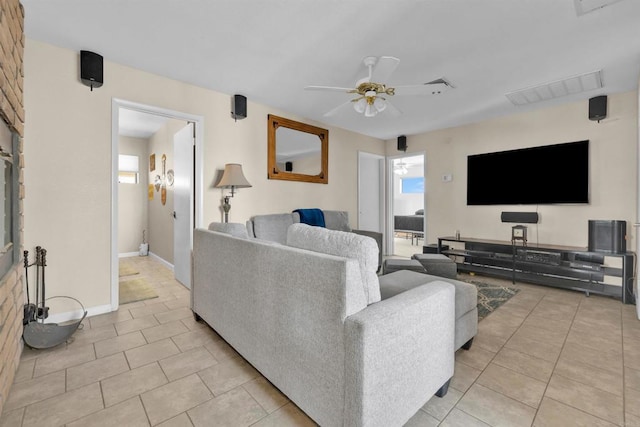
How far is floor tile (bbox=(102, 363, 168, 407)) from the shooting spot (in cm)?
155

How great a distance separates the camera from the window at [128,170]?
18.5ft

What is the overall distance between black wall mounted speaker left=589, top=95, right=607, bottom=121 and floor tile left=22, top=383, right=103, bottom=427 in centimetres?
530

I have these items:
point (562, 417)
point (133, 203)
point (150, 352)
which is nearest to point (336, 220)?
point (150, 352)

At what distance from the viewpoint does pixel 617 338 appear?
2.24 meters

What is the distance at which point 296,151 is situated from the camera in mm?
4383

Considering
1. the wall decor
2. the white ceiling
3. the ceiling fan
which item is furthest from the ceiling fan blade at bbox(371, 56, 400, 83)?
the wall decor

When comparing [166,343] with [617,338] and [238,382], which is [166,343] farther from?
[617,338]

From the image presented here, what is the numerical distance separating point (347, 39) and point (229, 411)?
8.63 feet

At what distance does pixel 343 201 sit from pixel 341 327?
4.06m

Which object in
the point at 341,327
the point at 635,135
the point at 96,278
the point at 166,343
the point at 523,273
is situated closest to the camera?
the point at 341,327

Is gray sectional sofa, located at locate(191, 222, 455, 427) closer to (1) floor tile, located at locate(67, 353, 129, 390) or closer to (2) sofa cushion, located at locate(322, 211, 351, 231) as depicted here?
(1) floor tile, located at locate(67, 353, 129, 390)

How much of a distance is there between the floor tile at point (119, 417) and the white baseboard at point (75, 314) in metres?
1.57

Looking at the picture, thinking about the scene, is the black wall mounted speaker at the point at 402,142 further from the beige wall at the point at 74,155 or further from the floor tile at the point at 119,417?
the floor tile at the point at 119,417

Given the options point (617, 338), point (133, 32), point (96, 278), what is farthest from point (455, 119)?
point (96, 278)
